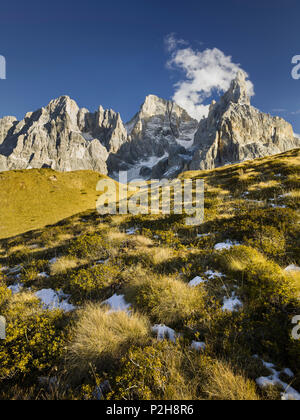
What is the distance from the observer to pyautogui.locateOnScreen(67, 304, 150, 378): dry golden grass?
3.25 m

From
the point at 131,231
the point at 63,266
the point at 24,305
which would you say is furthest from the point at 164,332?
the point at 131,231

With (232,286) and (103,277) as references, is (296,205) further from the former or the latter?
(103,277)

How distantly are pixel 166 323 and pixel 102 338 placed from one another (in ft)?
4.30

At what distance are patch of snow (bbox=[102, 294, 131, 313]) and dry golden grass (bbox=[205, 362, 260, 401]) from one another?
217 cm

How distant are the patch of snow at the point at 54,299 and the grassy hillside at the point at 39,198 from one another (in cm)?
1267

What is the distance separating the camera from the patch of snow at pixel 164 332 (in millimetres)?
3479

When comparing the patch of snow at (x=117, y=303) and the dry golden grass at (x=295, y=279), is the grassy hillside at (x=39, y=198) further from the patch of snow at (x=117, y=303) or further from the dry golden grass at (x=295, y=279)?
the dry golden grass at (x=295, y=279)

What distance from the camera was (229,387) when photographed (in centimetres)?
245

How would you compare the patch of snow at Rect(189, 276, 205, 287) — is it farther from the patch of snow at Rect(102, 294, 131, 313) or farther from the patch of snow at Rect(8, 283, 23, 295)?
the patch of snow at Rect(8, 283, 23, 295)

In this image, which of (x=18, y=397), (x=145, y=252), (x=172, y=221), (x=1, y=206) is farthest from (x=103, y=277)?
(x=1, y=206)

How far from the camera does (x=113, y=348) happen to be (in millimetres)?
3367

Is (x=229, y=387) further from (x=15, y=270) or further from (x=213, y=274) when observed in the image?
(x=15, y=270)
